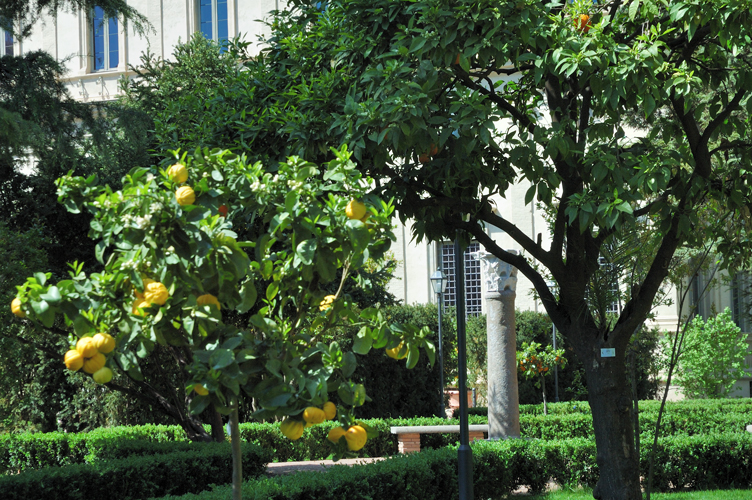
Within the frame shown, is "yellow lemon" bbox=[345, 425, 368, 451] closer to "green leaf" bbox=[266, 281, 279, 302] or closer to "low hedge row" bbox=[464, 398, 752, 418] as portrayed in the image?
"green leaf" bbox=[266, 281, 279, 302]

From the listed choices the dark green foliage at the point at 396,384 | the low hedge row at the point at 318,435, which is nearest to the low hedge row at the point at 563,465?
the low hedge row at the point at 318,435

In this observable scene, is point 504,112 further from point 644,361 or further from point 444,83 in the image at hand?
point 644,361

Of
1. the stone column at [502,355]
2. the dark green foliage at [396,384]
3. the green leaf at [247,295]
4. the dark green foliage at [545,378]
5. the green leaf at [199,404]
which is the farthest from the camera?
the dark green foliage at [545,378]

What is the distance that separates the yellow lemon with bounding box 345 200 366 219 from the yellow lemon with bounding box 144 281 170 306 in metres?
0.84

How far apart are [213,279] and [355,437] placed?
99 centimetres

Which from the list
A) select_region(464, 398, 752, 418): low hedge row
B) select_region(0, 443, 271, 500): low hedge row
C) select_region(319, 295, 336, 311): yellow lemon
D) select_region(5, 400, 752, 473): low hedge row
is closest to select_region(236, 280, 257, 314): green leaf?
select_region(319, 295, 336, 311): yellow lemon

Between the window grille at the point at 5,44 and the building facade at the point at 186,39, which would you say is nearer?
the window grille at the point at 5,44

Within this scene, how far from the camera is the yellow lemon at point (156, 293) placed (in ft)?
9.24

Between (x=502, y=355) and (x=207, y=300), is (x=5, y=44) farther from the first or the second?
(x=207, y=300)

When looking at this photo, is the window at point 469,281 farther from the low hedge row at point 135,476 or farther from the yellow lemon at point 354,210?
the yellow lemon at point 354,210

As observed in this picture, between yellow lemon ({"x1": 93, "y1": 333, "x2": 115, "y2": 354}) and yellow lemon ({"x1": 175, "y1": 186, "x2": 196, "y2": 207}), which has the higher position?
yellow lemon ({"x1": 175, "y1": 186, "x2": 196, "y2": 207})

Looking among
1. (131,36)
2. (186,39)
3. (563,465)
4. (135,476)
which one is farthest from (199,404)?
(131,36)

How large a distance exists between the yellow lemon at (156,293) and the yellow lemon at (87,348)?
0.27m

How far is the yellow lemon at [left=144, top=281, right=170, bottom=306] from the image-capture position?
9.24ft
